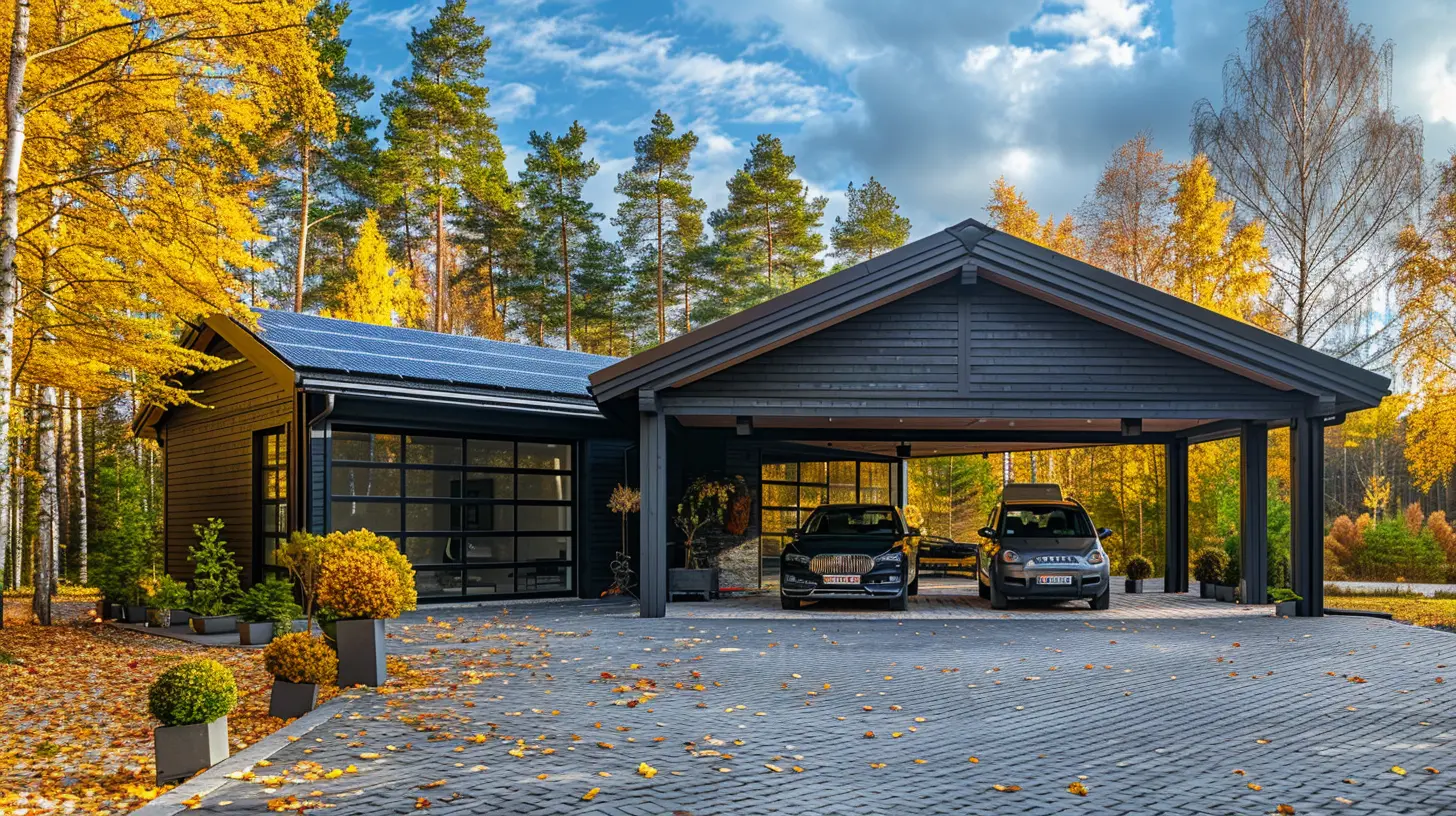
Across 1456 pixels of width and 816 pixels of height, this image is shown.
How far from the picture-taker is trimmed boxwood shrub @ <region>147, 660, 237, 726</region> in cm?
660

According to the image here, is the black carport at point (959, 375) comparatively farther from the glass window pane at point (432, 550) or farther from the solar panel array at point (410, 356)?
the glass window pane at point (432, 550)

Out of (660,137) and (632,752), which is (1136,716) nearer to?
(632,752)

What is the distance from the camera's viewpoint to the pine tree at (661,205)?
140 feet

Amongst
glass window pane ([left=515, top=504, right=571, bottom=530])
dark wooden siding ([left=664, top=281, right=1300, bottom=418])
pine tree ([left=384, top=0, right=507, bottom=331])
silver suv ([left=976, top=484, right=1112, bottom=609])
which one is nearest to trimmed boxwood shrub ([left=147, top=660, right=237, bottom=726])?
dark wooden siding ([left=664, top=281, right=1300, bottom=418])

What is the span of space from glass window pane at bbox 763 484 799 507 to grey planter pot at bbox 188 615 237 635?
392 inches

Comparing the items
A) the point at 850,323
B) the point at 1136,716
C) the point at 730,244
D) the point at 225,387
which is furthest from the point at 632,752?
the point at 730,244

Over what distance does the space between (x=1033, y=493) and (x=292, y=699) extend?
12.4 m

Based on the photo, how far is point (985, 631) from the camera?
1392 cm

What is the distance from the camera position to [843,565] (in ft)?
53.7

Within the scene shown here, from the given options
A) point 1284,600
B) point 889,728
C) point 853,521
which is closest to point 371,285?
point 853,521

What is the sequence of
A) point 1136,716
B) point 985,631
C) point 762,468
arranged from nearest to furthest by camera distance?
point 1136,716 → point 985,631 → point 762,468

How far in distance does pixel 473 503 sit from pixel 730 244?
2696cm

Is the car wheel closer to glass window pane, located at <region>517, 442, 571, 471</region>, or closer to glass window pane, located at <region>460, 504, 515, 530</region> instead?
glass window pane, located at <region>517, 442, 571, 471</region>

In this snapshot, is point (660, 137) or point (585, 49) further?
point (585, 49)
